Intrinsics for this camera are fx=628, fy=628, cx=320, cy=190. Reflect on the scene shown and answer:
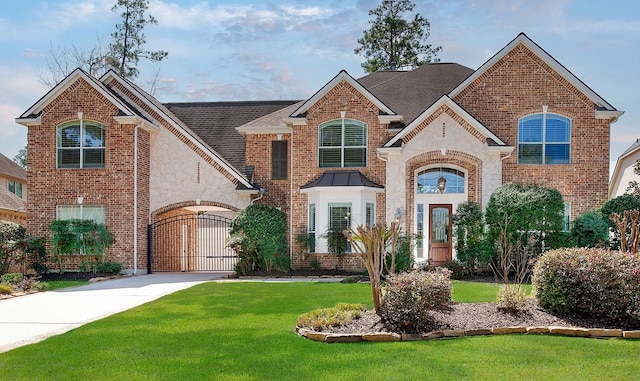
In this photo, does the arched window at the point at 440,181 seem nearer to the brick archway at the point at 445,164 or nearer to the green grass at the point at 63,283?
the brick archway at the point at 445,164

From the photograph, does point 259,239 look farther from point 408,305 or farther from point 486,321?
point 408,305

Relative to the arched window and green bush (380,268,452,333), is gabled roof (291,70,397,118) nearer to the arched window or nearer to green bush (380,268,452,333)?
the arched window

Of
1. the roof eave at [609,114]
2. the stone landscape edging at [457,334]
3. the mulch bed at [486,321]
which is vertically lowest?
the stone landscape edging at [457,334]

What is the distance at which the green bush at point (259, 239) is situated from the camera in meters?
21.0

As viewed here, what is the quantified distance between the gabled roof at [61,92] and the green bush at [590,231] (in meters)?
15.1

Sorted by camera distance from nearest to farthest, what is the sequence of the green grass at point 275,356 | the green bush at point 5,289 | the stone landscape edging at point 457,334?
the green grass at point 275,356 → the stone landscape edging at point 457,334 → the green bush at point 5,289

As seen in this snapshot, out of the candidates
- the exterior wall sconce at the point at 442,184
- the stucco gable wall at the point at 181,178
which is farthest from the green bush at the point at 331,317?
the stucco gable wall at the point at 181,178

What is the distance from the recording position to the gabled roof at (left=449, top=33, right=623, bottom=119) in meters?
21.7

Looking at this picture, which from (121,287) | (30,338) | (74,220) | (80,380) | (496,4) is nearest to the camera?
(80,380)

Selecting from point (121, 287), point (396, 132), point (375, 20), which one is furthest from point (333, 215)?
point (375, 20)

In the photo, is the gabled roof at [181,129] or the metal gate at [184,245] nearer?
the gabled roof at [181,129]

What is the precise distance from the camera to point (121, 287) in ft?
56.6

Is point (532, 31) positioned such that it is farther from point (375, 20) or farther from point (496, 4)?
point (375, 20)

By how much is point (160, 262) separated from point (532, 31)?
16508 mm
